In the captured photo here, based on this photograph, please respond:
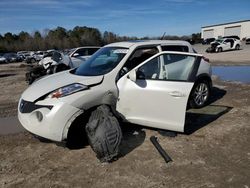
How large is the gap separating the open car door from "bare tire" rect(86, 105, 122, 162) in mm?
724

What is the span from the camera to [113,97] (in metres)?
5.32

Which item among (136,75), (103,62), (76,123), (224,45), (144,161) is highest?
(103,62)

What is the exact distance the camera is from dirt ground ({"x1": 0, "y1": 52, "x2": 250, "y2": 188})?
394 centimetres

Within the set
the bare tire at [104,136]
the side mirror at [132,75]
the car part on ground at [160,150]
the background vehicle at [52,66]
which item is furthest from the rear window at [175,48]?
the background vehicle at [52,66]

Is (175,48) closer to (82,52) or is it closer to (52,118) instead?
(52,118)

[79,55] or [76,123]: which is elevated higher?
[79,55]

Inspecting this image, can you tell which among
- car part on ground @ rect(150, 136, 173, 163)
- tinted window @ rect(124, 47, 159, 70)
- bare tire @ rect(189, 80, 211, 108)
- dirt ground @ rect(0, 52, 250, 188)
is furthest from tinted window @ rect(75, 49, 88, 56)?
car part on ground @ rect(150, 136, 173, 163)

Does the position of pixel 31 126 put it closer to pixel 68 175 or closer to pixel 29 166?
pixel 29 166

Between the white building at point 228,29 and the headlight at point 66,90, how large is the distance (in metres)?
89.5

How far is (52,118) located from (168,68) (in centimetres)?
238

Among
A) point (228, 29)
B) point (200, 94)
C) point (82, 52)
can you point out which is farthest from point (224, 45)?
point (228, 29)

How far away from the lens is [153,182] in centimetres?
388

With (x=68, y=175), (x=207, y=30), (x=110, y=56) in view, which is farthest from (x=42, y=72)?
(x=207, y=30)

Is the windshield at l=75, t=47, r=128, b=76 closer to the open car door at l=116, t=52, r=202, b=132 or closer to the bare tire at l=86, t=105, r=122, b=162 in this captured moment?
the open car door at l=116, t=52, r=202, b=132
